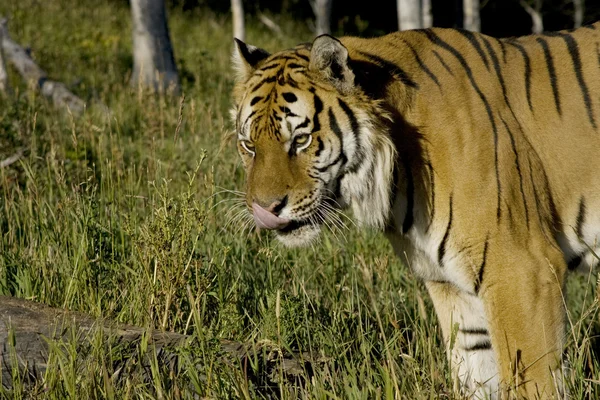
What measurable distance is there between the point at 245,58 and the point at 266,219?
2.55 feet

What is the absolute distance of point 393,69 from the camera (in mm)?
3289

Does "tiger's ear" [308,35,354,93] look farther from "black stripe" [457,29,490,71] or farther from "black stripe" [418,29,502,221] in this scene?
Result: "black stripe" [457,29,490,71]

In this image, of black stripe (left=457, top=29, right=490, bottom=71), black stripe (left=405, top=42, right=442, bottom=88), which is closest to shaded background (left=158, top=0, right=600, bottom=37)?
black stripe (left=457, top=29, right=490, bottom=71)

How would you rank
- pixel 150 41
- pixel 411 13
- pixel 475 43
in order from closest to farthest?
pixel 475 43 < pixel 150 41 < pixel 411 13

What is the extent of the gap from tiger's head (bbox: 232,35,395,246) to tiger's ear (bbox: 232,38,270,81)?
0.27 meters

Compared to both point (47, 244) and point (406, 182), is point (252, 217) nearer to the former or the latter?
point (406, 182)

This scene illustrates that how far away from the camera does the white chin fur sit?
10.6 feet

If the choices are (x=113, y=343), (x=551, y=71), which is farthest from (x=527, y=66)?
(x=113, y=343)

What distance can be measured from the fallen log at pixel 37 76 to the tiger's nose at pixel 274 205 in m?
4.67

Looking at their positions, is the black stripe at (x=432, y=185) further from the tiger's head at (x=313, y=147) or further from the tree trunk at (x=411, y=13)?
the tree trunk at (x=411, y=13)

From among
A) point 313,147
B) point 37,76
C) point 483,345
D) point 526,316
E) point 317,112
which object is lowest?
point 483,345

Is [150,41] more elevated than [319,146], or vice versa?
[150,41]

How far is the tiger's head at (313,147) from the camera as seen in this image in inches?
123

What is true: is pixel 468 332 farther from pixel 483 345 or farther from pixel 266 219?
pixel 266 219
